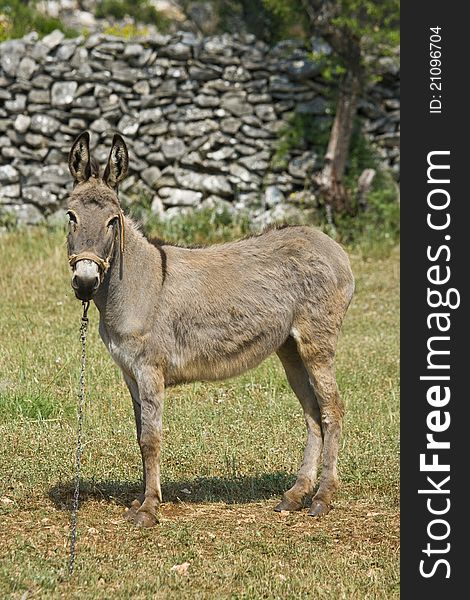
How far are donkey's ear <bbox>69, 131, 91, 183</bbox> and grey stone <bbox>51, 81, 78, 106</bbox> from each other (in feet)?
34.6

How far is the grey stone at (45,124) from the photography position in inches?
631

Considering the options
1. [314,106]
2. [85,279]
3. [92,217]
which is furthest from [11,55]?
[85,279]

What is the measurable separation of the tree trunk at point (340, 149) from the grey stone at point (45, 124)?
428 cm

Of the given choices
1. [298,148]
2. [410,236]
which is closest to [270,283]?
[410,236]

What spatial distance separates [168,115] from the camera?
640 inches

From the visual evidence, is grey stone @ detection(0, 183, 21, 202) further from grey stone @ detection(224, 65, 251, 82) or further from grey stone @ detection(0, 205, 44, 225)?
grey stone @ detection(224, 65, 251, 82)

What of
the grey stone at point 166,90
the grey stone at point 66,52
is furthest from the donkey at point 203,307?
the grey stone at point 66,52

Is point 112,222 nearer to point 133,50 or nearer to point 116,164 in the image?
point 116,164

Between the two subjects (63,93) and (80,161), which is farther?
(63,93)

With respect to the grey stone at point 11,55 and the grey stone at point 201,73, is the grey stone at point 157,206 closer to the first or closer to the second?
the grey stone at point 201,73

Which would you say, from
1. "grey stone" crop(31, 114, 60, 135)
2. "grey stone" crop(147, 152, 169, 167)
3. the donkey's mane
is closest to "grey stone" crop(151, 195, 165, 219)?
"grey stone" crop(147, 152, 169, 167)

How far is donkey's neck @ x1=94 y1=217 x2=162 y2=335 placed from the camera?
597 centimetres

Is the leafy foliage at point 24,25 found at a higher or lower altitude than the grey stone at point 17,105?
higher

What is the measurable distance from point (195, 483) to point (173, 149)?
9.97 meters
